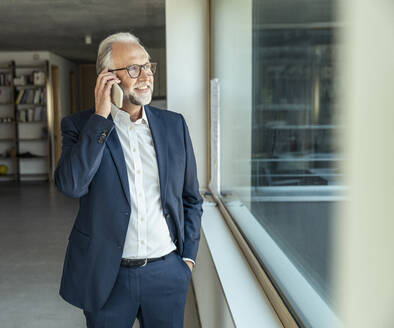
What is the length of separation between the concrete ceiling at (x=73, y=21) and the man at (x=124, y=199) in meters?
5.19

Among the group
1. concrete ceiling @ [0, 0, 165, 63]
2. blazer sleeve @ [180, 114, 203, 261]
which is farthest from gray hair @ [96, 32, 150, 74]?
concrete ceiling @ [0, 0, 165, 63]

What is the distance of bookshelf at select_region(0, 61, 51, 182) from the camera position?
36.9 ft

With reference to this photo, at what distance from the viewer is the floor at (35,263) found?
3582 mm

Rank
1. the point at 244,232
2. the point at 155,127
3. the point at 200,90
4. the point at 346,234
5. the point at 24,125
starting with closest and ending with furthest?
the point at 346,234 < the point at 155,127 < the point at 244,232 < the point at 200,90 < the point at 24,125

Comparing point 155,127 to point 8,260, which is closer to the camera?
point 155,127

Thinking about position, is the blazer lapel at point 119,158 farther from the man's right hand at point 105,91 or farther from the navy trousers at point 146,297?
the navy trousers at point 146,297

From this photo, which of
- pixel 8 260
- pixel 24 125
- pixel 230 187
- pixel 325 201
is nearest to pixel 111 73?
pixel 325 201

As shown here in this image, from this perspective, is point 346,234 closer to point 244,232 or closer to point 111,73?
point 111,73

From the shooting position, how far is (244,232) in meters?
2.68

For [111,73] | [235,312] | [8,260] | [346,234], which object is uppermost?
[111,73]

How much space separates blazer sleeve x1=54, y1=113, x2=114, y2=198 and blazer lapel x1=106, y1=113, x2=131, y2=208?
7 cm

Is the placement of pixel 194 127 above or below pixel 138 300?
above

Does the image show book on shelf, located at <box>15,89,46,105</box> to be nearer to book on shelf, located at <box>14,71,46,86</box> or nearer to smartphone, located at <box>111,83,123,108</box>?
book on shelf, located at <box>14,71,46,86</box>

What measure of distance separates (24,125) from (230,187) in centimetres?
936
